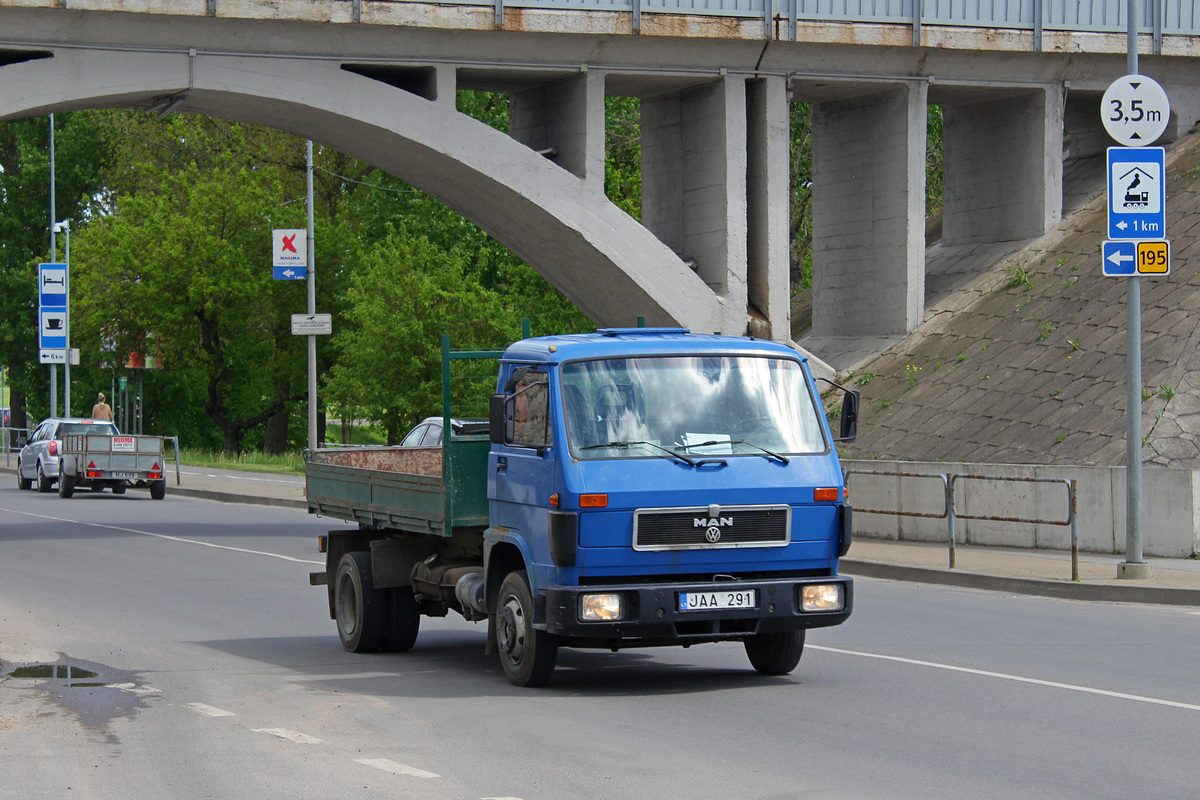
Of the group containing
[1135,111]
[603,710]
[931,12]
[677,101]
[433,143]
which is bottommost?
[603,710]

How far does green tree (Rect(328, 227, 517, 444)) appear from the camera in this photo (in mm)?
43031

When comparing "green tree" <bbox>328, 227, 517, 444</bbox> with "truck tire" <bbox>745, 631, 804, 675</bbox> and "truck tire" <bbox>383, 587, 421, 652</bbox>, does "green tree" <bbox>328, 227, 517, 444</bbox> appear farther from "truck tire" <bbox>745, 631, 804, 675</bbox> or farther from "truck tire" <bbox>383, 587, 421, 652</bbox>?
"truck tire" <bbox>745, 631, 804, 675</bbox>

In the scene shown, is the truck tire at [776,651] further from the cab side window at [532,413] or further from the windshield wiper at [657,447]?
the cab side window at [532,413]

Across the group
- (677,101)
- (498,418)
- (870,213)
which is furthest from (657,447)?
(870,213)

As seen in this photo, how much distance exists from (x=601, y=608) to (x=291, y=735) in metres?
1.86

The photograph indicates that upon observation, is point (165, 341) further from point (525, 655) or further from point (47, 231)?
point (525, 655)

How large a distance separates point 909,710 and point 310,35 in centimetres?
1684

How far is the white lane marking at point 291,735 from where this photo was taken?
8297mm

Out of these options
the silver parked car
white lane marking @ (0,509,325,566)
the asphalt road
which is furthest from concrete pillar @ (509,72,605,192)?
the silver parked car

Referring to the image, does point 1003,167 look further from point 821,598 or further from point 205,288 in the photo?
point 205,288

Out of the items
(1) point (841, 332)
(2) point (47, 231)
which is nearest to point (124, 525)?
(1) point (841, 332)

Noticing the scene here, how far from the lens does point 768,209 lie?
2623 centimetres

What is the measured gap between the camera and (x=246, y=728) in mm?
8719

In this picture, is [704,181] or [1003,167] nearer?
[704,181]
